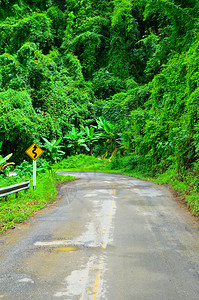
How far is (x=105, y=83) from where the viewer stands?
38250mm

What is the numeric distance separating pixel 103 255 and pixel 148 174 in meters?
17.1

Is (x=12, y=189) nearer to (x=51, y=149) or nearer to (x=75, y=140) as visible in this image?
(x=51, y=149)

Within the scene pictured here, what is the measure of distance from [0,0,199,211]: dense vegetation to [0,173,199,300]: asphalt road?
129 inches

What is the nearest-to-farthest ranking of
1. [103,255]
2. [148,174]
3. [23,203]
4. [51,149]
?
[103,255] → [23,203] → [148,174] → [51,149]

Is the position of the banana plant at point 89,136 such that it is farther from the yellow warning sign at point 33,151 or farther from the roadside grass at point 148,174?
the yellow warning sign at point 33,151

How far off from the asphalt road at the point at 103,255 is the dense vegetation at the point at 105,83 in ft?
10.8

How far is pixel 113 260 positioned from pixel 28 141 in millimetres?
23091

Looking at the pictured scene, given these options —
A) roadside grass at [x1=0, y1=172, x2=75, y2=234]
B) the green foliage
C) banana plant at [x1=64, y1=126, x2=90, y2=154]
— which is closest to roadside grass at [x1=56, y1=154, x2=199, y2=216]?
the green foliage

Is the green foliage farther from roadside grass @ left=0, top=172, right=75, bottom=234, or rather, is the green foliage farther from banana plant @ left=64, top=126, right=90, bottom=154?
roadside grass @ left=0, top=172, right=75, bottom=234

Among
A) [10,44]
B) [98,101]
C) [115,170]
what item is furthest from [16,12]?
[115,170]

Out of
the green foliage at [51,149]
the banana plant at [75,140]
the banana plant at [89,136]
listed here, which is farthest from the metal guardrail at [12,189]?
the banana plant at [89,136]

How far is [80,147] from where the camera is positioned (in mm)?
36750

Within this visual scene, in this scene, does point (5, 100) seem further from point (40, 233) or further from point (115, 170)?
point (40, 233)

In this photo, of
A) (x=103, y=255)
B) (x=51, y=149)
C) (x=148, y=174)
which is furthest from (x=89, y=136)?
(x=103, y=255)
